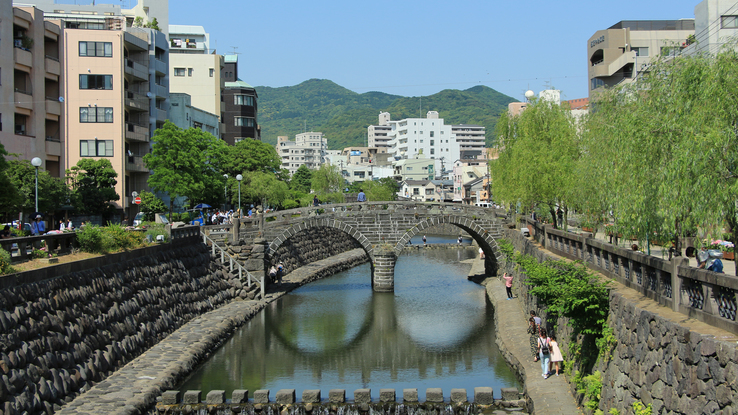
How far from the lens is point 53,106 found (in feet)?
127

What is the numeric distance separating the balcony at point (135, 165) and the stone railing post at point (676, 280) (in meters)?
38.0

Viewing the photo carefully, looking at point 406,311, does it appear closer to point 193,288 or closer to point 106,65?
point 193,288

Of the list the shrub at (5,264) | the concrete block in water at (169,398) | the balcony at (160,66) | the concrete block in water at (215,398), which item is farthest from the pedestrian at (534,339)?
the balcony at (160,66)

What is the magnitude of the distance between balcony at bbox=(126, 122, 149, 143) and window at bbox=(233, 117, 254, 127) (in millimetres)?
30917

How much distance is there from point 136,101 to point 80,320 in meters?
29.5

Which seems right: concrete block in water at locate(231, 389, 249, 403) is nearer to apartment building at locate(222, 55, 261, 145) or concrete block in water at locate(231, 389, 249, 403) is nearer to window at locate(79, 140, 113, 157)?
window at locate(79, 140, 113, 157)

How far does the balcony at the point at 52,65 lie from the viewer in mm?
37969

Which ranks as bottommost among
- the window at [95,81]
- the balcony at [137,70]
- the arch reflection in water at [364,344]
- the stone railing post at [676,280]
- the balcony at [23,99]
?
the arch reflection in water at [364,344]

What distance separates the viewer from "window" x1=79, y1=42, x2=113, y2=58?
39969mm

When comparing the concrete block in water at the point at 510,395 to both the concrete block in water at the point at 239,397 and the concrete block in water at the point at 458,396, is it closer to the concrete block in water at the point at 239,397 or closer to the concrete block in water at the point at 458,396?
the concrete block in water at the point at 458,396

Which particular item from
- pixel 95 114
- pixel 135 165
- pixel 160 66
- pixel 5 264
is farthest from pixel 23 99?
pixel 5 264

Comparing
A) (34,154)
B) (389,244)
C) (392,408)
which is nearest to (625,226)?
(392,408)

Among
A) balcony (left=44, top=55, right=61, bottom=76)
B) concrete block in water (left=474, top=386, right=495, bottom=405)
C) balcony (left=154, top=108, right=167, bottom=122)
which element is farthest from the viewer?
balcony (left=154, top=108, right=167, bottom=122)

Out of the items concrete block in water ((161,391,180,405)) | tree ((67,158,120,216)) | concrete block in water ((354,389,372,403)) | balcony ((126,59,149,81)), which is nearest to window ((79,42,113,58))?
balcony ((126,59,149,81))
